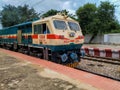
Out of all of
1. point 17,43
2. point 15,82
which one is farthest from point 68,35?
point 17,43

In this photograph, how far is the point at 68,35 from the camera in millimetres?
12109

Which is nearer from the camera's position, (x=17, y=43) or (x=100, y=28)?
(x=17, y=43)

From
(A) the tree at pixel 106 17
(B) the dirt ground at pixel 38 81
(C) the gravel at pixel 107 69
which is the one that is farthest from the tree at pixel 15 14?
(B) the dirt ground at pixel 38 81

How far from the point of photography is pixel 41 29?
1273 centimetres

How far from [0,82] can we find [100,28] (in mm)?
37236

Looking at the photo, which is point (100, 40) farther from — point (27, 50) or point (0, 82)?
point (0, 82)

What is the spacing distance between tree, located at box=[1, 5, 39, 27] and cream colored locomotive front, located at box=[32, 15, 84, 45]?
1405 inches

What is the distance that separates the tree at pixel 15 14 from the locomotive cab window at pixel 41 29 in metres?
35.0

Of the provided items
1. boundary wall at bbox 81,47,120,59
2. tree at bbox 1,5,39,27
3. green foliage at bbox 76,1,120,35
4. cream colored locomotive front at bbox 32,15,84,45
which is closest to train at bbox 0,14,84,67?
cream colored locomotive front at bbox 32,15,84,45

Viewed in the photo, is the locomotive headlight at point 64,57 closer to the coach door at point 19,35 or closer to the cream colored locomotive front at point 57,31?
the cream colored locomotive front at point 57,31

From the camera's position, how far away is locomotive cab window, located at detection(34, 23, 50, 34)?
40.1ft

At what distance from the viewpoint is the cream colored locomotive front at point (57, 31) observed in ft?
38.3

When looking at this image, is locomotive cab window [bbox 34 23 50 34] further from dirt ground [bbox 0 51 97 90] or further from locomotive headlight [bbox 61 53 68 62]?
dirt ground [bbox 0 51 97 90]

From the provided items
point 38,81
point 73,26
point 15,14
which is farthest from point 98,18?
point 38,81
